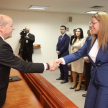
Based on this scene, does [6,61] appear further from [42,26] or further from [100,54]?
[42,26]

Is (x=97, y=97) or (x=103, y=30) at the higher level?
(x=103, y=30)

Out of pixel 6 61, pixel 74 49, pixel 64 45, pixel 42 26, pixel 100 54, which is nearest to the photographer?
pixel 6 61

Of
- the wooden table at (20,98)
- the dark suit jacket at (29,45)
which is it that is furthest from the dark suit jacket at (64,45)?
the wooden table at (20,98)

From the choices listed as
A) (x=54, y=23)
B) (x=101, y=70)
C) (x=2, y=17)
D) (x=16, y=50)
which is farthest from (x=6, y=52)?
(x=54, y=23)

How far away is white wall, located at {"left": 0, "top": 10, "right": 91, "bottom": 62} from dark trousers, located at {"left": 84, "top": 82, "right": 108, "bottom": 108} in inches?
190

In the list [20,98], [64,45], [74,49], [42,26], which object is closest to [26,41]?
[42,26]

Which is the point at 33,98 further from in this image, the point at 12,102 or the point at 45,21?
the point at 45,21

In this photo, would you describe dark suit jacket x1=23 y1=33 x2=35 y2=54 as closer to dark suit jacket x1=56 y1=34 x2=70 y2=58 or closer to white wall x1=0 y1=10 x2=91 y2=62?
white wall x1=0 y1=10 x2=91 y2=62

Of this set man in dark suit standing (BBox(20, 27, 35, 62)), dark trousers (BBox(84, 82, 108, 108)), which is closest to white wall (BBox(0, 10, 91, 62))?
man in dark suit standing (BBox(20, 27, 35, 62))

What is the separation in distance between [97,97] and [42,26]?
508 centimetres

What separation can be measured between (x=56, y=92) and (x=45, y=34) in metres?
5.12

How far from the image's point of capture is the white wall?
19.1 ft

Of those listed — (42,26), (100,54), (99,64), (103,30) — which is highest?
(42,26)

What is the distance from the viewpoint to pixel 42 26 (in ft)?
20.2
